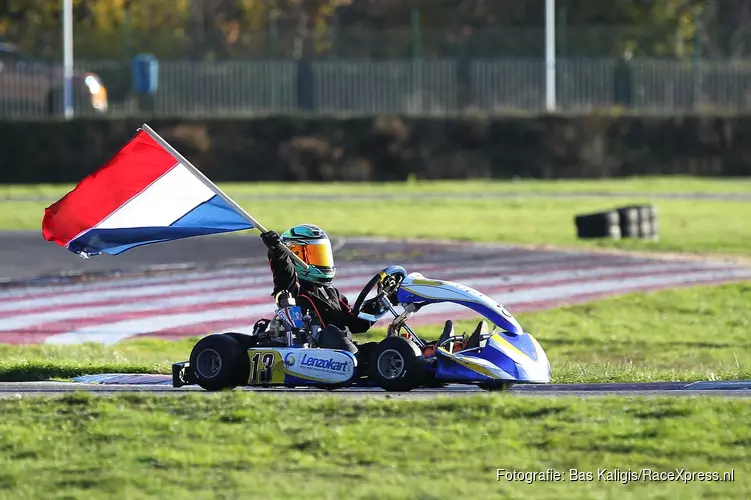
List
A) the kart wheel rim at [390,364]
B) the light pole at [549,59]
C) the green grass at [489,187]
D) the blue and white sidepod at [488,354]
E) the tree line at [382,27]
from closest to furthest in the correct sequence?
the blue and white sidepod at [488,354]
the kart wheel rim at [390,364]
the green grass at [489,187]
the light pole at [549,59]
the tree line at [382,27]

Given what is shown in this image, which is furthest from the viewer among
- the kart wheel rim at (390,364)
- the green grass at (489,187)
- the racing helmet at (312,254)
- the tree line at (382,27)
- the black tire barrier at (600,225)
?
the tree line at (382,27)

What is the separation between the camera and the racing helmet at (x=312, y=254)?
29.5 feet

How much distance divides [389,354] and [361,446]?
1.64 m

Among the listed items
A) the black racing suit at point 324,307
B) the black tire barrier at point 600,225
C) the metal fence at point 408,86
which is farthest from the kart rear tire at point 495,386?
the metal fence at point 408,86

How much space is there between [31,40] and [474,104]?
1118 cm

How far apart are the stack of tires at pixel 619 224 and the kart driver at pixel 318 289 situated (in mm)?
12506

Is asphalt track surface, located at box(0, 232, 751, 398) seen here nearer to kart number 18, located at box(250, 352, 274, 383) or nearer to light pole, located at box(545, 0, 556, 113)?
kart number 18, located at box(250, 352, 274, 383)

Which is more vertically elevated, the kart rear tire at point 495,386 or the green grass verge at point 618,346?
the kart rear tire at point 495,386

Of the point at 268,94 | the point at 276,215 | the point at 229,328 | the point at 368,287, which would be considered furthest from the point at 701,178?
the point at 368,287

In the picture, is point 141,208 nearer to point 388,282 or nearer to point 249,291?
point 388,282

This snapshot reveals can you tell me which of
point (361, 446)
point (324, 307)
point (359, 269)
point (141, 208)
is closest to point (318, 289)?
point (324, 307)

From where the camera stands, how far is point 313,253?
9.00 metres

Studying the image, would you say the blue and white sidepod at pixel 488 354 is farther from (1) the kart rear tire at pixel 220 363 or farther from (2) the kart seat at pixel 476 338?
(1) the kart rear tire at pixel 220 363

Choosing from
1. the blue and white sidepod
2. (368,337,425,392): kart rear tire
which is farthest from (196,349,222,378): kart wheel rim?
the blue and white sidepod
